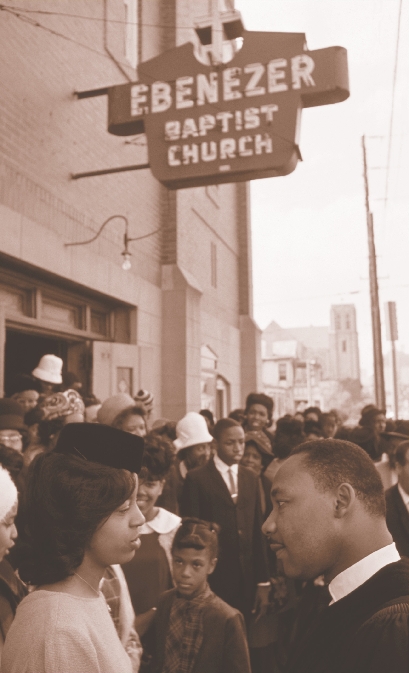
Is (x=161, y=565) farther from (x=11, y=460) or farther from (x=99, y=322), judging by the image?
(x=99, y=322)

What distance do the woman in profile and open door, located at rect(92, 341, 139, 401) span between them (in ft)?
25.2

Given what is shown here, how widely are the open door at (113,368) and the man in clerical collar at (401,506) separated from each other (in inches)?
235

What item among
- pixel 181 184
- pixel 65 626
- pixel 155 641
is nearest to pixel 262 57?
pixel 181 184

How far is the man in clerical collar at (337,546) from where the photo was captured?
1.65 meters

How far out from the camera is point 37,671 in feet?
5.70

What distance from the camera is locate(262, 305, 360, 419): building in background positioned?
189 feet

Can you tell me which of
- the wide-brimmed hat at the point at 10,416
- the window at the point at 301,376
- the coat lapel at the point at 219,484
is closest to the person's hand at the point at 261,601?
the coat lapel at the point at 219,484

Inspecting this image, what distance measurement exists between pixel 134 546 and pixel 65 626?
398 mm

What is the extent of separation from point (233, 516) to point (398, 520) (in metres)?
1.31

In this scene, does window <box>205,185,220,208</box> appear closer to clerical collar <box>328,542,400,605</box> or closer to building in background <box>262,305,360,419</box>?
clerical collar <box>328,542,400,605</box>

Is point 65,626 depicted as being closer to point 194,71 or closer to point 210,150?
point 210,150

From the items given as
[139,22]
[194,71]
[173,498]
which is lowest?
[173,498]

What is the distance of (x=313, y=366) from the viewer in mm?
73750

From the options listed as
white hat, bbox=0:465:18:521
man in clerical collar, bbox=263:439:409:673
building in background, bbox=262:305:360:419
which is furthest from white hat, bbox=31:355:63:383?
building in background, bbox=262:305:360:419
